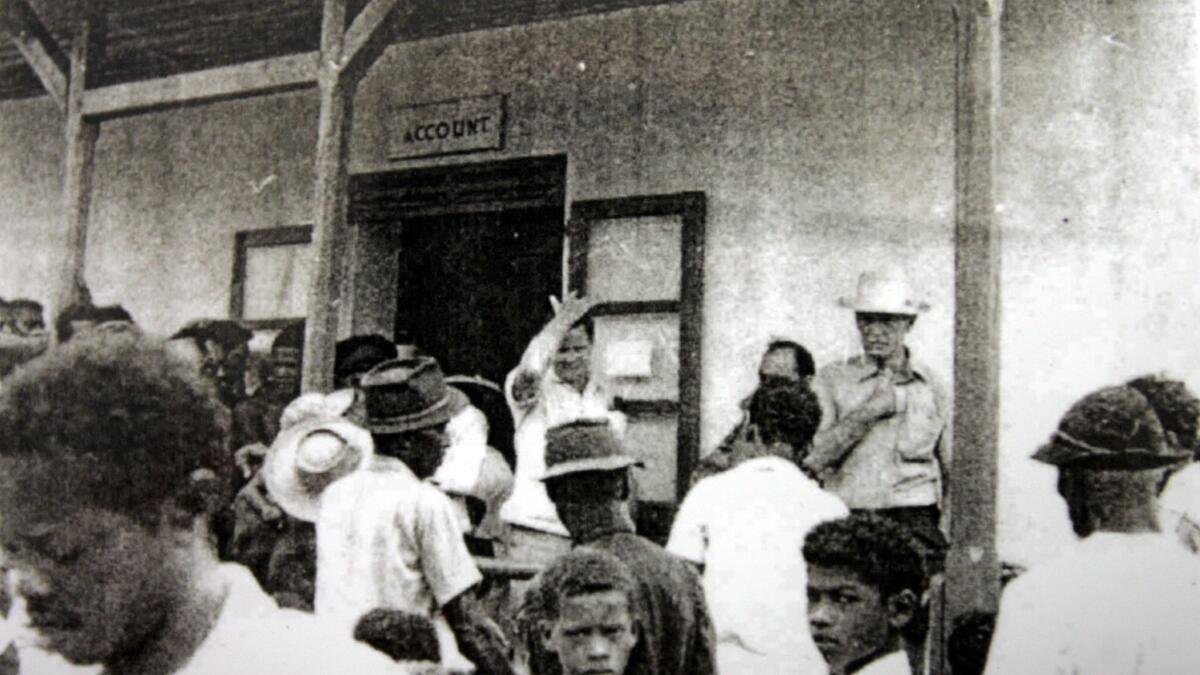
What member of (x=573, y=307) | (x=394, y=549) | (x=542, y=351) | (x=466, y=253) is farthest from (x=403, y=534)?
(x=466, y=253)

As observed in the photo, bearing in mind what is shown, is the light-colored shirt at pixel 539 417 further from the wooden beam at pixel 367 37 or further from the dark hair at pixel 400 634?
the wooden beam at pixel 367 37

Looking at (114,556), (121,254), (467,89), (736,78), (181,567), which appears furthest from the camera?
(121,254)

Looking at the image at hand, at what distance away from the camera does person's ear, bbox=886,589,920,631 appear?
3.62 metres

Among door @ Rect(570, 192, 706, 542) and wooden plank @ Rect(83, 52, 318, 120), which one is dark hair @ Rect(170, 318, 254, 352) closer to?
wooden plank @ Rect(83, 52, 318, 120)

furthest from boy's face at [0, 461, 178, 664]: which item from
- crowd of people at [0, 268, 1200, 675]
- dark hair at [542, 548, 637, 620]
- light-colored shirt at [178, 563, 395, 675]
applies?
dark hair at [542, 548, 637, 620]

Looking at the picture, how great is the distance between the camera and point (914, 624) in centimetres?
364

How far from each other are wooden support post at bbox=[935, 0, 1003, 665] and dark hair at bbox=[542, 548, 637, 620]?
89 centimetres

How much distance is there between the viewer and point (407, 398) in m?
4.40

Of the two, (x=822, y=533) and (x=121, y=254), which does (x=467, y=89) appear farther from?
(x=822, y=533)

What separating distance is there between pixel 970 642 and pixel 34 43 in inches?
176

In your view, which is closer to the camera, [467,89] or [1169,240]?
[1169,240]

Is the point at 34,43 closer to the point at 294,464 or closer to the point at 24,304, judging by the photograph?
the point at 24,304

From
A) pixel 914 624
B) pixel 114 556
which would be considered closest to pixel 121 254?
pixel 114 556

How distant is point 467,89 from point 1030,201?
2112 millimetres
